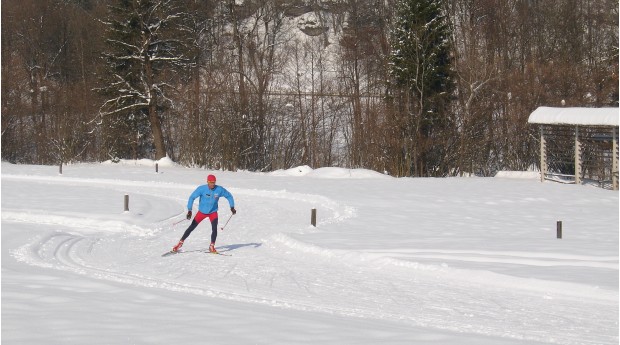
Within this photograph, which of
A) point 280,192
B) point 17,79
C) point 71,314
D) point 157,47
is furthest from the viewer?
point 17,79

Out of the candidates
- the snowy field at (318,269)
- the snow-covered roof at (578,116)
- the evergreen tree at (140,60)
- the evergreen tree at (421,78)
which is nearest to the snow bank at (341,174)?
the evergreen tree at (421,78)

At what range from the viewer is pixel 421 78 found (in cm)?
4566

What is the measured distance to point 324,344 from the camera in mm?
8469

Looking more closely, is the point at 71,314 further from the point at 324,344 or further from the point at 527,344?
the point at 527,344

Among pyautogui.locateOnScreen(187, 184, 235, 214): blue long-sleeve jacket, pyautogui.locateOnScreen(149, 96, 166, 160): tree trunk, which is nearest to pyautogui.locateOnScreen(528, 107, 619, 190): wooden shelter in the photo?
pyautogui.locateOnScreen(187, 184, 235, 214): blue long-sleeve jacket

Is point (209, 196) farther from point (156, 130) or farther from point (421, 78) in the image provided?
point (156, 130)

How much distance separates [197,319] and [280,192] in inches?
912

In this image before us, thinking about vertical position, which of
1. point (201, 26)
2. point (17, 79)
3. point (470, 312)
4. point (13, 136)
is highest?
point (201, 26)

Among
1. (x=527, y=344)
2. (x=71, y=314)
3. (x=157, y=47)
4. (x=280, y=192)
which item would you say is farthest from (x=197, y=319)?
(x=157, y=47)

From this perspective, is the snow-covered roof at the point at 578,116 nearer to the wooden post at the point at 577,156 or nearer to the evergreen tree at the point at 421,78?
the wooden post at the point at 577,156

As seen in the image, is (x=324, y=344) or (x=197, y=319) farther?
(x=197, y=319)

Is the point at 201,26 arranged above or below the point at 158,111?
above

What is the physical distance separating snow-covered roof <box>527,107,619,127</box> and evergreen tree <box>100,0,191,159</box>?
73.4ft

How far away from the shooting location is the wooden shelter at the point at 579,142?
32.8 m
